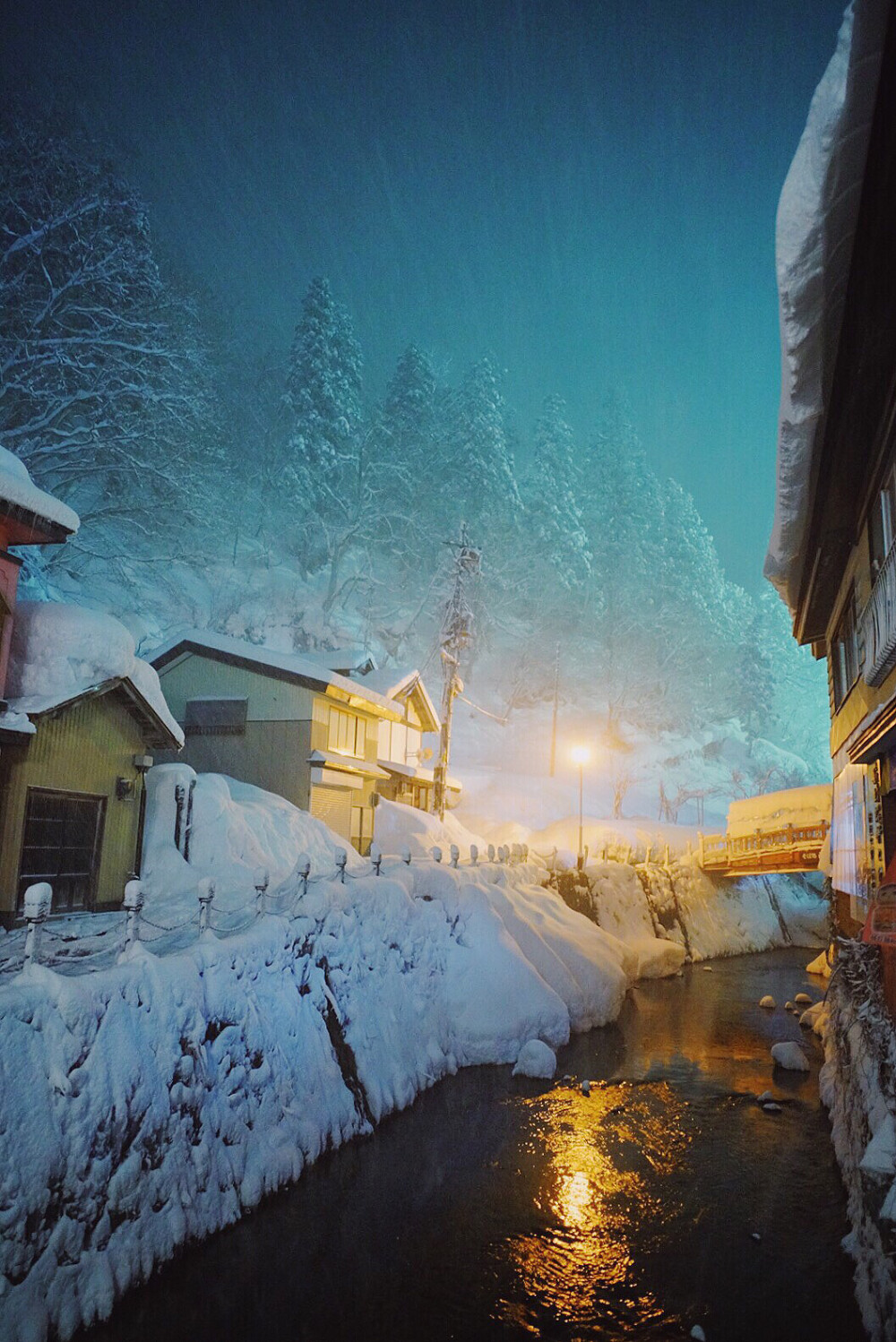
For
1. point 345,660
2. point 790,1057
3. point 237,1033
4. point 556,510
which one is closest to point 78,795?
point 237,1033

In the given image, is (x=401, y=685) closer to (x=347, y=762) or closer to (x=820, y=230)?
(x=347, y=762)

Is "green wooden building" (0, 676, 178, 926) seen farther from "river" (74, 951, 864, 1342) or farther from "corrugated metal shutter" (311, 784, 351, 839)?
"corrugated metal shutter" (311, 784, 351, 839)

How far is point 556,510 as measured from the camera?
67750 mm

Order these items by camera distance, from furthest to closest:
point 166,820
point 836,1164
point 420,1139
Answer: point 166,820 < point 420,1139 < point 836,1164

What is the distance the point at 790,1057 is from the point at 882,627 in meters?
12.4

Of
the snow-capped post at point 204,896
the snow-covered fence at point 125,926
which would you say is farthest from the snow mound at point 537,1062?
the snow-capped post at point 204,896

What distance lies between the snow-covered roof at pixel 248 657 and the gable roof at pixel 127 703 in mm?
7768

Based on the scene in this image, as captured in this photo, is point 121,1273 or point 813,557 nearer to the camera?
point 121,1273

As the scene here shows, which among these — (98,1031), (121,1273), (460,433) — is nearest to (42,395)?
(98,1031)

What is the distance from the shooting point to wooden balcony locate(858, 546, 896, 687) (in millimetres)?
7215

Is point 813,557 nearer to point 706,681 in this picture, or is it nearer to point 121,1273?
point 121,1273

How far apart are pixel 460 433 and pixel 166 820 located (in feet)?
167

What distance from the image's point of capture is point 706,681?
73.2 m

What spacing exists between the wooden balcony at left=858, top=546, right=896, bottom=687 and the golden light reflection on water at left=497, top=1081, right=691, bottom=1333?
7.15 meters
